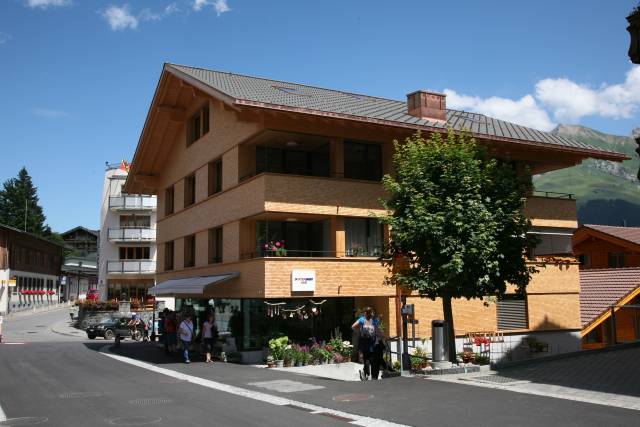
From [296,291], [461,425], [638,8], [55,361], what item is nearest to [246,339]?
[296,291]

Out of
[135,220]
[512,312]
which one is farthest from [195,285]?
[135,220]

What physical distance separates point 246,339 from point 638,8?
52.5ft

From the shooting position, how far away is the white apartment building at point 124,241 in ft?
213

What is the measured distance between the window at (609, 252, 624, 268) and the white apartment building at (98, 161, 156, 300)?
43.5 metres

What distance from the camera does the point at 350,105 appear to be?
26.4 meters

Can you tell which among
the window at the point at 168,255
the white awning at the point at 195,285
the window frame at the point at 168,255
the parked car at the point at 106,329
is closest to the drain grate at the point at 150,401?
the white awning at the point at 195,285

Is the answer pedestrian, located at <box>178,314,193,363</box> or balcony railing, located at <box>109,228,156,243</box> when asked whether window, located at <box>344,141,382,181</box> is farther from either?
balcony railing, located at <box>109,228,156,243</box>

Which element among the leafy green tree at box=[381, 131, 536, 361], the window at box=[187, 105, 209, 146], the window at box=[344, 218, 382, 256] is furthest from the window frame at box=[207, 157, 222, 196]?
the leafy green tree at box=[381, 131, 536, 361]

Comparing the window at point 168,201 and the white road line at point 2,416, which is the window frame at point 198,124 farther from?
the white road line at point 2,416

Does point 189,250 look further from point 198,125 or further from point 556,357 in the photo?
point 556,357

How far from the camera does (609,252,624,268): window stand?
4303 centimetres

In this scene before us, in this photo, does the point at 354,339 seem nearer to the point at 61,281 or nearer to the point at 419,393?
the point at 419,393

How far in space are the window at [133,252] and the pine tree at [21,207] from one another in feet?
154

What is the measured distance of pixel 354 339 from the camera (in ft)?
71.8
